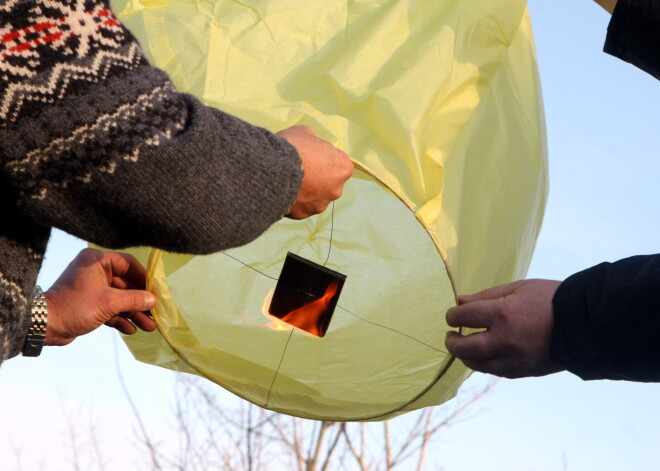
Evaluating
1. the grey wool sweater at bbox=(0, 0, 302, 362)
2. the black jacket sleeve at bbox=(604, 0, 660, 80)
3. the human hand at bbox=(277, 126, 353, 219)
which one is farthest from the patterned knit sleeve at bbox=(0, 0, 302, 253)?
the black jacket sleeve at bbox=(604, 0, 660, 80)

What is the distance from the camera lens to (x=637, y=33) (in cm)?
140

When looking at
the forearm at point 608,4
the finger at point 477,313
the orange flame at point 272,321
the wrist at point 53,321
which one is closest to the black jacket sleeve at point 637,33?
the forearm at point 608,4

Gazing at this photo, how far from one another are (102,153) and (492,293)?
0.72 m

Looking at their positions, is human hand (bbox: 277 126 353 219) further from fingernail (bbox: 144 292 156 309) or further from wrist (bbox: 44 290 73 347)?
wrist (bbox: 44 290 73 347)

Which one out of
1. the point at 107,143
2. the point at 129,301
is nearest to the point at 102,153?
the point at 107,143

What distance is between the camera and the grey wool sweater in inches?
29.5

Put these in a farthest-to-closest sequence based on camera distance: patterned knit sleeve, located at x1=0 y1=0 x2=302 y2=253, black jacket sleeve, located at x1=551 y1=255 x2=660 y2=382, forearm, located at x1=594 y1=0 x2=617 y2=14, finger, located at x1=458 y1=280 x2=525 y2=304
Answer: forearm, located at x1=594 y1=0 x2=617 y2=14, finger, located at x1=458 y1=280 x2=525 y2=304, black jacket sleeve, located at x1=551 y1=255 x2=660 y2=382, patterned knit sleeve, located at x1=0 y1=0 x2=302 y2=253

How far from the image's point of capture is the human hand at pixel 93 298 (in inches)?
54.5

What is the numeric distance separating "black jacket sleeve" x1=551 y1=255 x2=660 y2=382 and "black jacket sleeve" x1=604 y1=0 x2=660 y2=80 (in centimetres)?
40

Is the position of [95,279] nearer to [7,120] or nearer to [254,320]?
[254,320]

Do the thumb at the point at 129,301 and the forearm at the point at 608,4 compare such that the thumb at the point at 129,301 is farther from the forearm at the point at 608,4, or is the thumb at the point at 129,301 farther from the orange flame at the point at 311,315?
the forearm at the point at 608,4

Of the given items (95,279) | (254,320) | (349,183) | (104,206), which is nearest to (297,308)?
(254,320)

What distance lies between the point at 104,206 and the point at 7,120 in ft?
0.40

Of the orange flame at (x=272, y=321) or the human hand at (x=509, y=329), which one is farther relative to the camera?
the orange flame at (x=272, y=321)
